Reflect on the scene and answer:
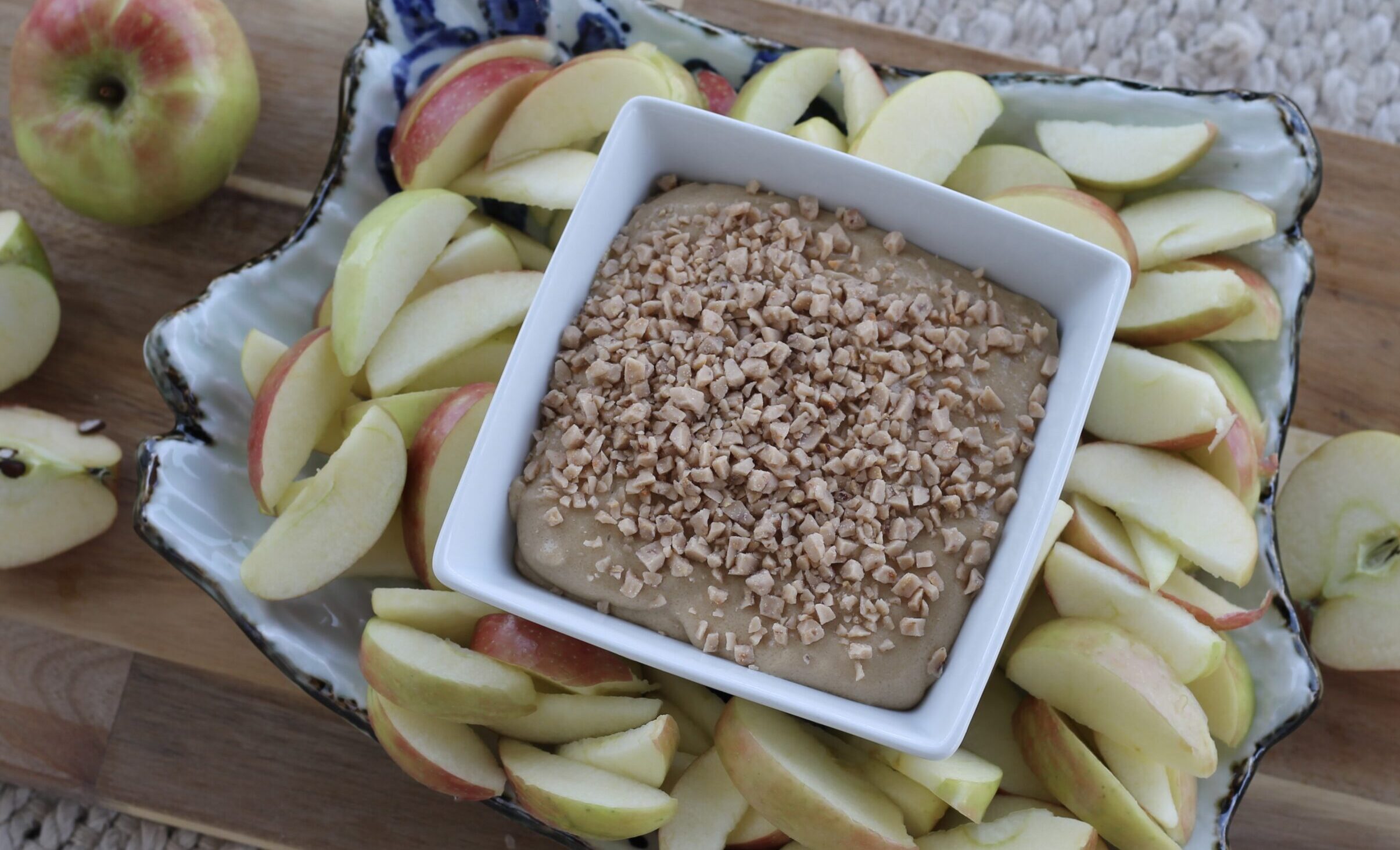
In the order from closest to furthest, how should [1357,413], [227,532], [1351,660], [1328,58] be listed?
[227,532], [1351,660], [1357,413], [1328,58]

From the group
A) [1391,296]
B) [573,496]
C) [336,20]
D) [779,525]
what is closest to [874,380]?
[779,525]

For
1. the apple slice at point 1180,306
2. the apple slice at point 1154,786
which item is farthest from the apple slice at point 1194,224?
the apple slice at point 1154,786

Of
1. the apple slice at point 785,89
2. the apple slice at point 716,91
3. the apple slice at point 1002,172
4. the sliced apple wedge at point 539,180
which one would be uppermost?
the apple slice at point 785,89

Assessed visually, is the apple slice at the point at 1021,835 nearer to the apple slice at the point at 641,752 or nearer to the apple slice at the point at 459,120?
the apple slice at the point at 641,752

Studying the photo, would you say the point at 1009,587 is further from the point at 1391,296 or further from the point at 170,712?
the point at 170,712

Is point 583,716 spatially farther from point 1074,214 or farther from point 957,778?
point 1074,214

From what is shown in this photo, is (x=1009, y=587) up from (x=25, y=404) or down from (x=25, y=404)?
up

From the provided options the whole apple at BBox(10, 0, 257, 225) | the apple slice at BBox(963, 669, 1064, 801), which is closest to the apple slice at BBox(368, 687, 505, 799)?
the apple slice at BBox(963, 669, 1064, 801)
